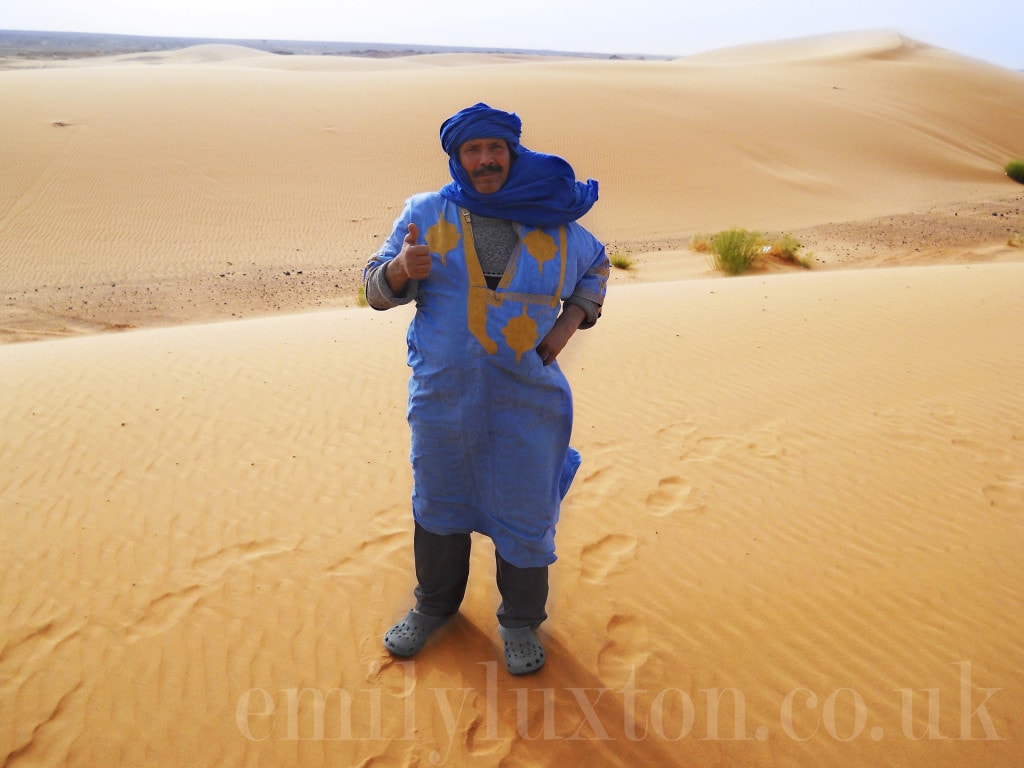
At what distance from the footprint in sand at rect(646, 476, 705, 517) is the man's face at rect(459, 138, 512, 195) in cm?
225

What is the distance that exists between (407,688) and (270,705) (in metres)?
0.53

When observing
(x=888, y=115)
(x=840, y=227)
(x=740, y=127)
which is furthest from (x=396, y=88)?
(x=888, y=115)

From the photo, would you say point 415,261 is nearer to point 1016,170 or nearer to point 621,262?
point 621,262

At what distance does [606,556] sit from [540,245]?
1.84 meters

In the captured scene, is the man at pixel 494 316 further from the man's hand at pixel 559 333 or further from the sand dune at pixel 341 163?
the sand dune at pixel 341 163

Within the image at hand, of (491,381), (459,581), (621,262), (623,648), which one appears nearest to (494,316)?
(491,381)

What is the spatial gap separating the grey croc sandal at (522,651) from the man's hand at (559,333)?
1200mm

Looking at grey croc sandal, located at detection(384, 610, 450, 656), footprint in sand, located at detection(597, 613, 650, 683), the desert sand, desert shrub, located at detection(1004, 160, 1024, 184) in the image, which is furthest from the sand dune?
footprint in sand, located at detection(597, 613, 650, 683)

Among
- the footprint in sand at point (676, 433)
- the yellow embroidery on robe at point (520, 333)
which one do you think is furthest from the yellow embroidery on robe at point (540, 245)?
the footprint in sand at point (676, 433)

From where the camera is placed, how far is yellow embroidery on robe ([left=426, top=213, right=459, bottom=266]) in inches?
101

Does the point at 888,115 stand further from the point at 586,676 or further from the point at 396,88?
the point at 586,676

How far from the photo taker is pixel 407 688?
9.83ft

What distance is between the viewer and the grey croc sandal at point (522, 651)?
306 centimetres

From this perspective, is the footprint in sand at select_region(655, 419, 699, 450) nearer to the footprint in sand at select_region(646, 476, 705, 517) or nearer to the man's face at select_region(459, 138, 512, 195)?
the footprint in sand at select_region(646, 476, 705, 517)
